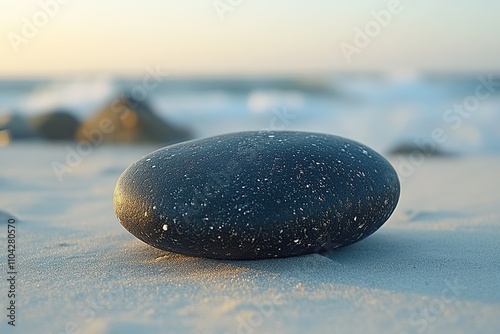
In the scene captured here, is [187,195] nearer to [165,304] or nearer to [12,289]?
[165,304]

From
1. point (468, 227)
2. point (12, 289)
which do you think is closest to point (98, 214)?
point (12, 289)

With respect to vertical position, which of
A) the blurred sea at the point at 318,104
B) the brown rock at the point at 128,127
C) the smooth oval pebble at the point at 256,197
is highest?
the smooth oval pebble at the point at 256,197

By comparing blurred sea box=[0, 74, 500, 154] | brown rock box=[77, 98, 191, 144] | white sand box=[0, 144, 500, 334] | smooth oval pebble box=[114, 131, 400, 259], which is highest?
smooth oval pebble box=[114, 131, 400, 259]

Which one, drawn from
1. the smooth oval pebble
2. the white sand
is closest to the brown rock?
the white sand

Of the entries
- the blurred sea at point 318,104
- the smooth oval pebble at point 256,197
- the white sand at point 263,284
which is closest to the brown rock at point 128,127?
the blurred sea at point 318,104

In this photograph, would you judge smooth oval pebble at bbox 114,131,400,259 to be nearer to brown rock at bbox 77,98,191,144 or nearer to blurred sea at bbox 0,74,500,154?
blurred sea at bbox 0,74,500,154

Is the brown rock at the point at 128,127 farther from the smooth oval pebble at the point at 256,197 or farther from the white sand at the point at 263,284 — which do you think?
the smooth oval pebble at the point at 256,197

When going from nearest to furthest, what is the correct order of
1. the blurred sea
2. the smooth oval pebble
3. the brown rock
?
the smooth oval pebble
the brown rock
the blurred sea

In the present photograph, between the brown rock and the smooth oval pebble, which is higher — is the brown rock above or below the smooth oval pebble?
below
